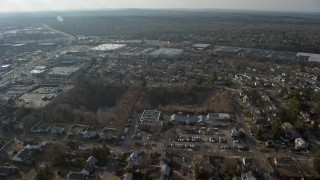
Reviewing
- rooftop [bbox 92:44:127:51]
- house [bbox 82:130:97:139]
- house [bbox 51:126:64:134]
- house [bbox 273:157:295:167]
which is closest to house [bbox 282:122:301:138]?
house [bbox 273:157:295:167]

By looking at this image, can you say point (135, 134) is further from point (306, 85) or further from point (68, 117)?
point (306, 85)

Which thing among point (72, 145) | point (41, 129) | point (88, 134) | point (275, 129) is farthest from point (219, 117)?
point (41, 129)

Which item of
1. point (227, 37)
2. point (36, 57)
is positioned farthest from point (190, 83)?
point (227, 37)

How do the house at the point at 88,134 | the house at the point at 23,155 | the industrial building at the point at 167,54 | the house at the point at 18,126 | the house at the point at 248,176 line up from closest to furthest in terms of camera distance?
1. the house at the point at 248,176
2. the house at the point at 23,155
3. the house at the point at 88,134
4. the house at the point at 18,126
5. the industrial building at the point at 167,54

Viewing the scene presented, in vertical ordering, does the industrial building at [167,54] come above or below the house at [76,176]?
above

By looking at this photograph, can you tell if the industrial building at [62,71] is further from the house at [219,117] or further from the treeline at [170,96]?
the house at [219,117]

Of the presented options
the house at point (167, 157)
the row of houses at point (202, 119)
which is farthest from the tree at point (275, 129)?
the house at point (167, 157)

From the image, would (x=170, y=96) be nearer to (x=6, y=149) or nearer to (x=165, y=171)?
(x=165, y=171)
